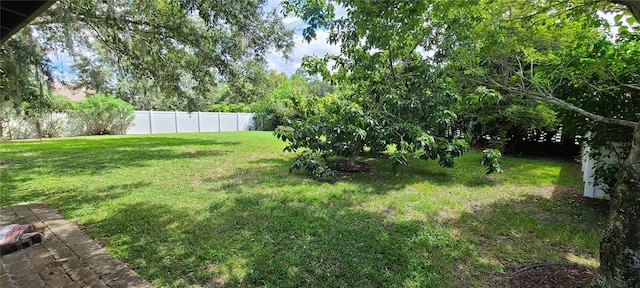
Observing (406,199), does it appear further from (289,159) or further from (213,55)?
(213,55)

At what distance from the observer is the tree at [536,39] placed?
1.86 m

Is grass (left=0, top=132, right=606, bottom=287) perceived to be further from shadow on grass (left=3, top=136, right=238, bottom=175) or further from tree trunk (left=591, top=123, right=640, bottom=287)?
tree trunk (left=591, top=123, right=640, bottom=287)

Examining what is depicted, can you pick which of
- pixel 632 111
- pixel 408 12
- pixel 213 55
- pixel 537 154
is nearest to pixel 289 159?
pixel 213 55

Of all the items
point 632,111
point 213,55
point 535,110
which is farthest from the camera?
point 213,55

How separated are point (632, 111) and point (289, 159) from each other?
6407 millimetres

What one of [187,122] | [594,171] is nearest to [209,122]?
[187,122]

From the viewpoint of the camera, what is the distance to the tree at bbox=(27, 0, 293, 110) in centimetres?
649

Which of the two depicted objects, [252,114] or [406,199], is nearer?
[406,199]

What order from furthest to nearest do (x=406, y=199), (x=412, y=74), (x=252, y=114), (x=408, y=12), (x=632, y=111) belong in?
(x=252, y=114) → (x=412, y=74) → (x=406, y=199) → (x=632, y=111) → (x=408, y=12)

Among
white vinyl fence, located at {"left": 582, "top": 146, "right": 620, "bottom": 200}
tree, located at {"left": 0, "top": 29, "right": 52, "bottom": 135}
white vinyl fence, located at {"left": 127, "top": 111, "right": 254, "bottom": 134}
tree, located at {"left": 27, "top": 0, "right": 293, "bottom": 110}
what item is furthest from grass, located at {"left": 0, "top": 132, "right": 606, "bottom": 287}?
white vinyl fence, located at {"left": 127, "top": 111, "right": 254, "bottom": 134}

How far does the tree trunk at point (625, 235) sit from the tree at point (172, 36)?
699 centimetres

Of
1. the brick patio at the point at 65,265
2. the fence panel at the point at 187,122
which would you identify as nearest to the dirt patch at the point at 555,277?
the brick patio at the point at 65,265

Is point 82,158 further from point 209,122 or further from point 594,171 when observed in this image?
point 209,122

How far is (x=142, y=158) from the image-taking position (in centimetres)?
775
